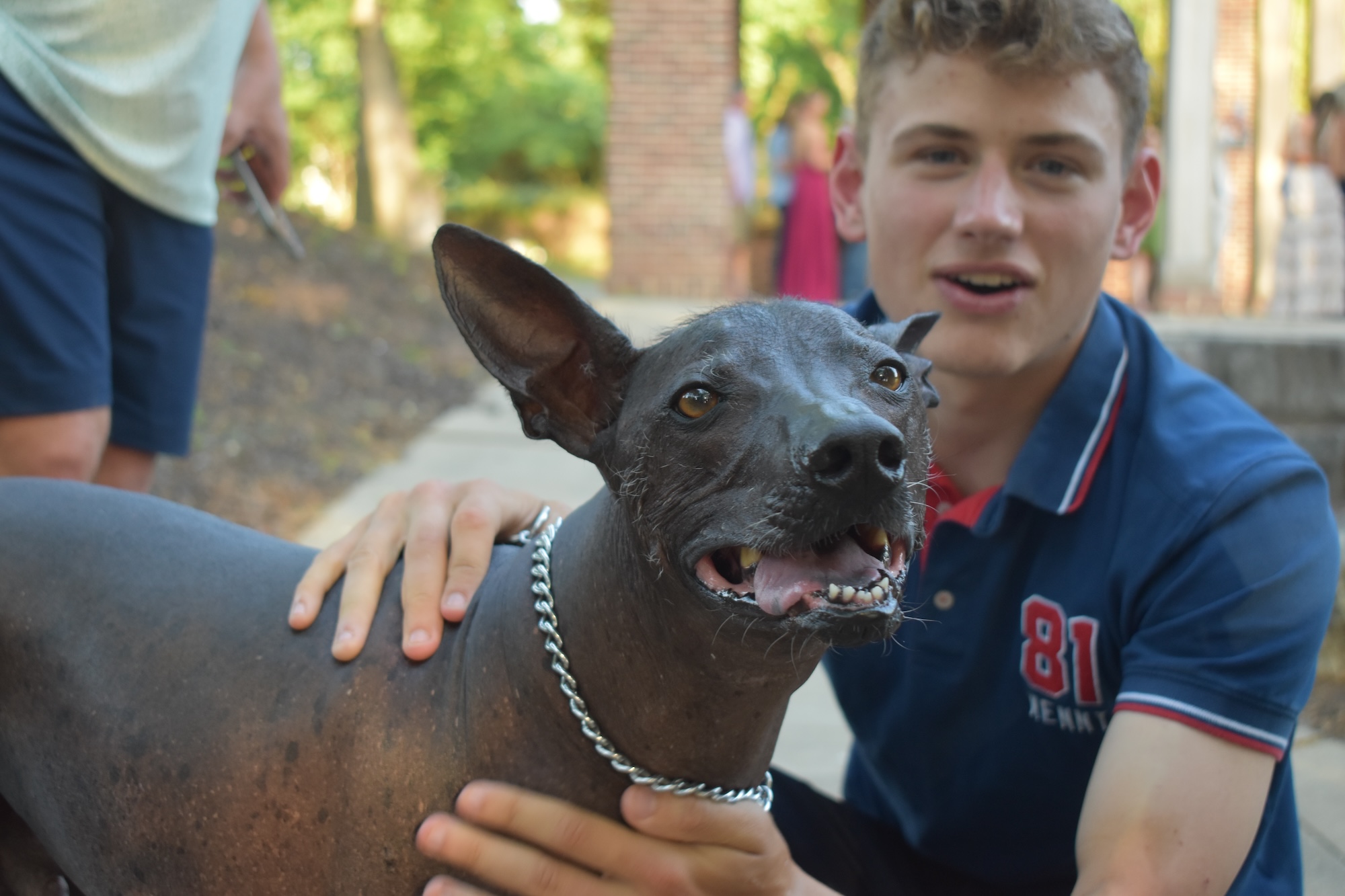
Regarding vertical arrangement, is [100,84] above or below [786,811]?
above

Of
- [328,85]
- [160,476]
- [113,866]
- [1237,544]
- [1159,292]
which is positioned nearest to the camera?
[113,866]

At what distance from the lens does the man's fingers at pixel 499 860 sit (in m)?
1.76

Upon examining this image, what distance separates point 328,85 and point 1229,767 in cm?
2097

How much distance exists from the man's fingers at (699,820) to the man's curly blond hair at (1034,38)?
5.20ft

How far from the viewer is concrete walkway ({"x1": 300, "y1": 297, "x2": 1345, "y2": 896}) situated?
11.2 ft

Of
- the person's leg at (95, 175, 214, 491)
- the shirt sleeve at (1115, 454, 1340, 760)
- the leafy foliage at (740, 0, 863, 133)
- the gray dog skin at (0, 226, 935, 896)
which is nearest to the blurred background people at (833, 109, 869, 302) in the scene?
the leafy foliage at (740, 0, 863, 133)

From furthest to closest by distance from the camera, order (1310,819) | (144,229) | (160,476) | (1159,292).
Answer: (1159,292) < (160,476) < (1310,819) < (144,229)

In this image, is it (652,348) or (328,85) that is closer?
(652,348)

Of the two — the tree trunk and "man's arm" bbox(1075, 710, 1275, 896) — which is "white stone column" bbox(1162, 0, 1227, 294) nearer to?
the tree trunk

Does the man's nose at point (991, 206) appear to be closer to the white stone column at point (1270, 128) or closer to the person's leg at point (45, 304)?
the person's leg at point (45, 304)

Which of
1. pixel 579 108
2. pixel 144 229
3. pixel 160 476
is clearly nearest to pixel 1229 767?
pixel 144 229

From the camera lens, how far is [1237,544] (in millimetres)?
2154

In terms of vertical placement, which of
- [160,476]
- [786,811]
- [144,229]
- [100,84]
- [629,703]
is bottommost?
[160,476]

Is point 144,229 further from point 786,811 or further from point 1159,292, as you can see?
point 1159,292
